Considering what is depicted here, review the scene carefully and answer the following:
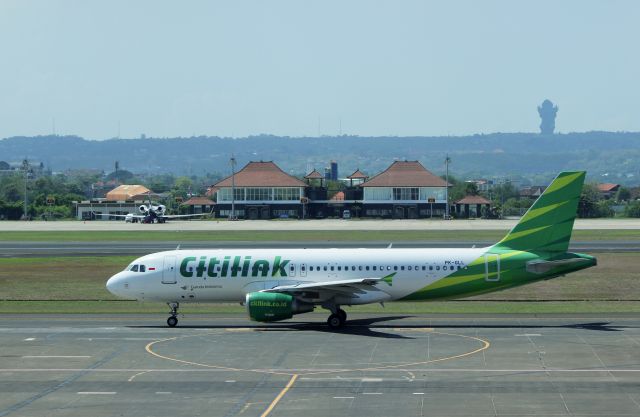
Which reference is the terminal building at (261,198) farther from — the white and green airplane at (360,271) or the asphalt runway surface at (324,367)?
the white and green airplane at (360,271)

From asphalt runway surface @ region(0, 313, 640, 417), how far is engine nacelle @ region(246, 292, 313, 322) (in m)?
0.93

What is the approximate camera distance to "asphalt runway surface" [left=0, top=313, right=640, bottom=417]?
34.0 meters

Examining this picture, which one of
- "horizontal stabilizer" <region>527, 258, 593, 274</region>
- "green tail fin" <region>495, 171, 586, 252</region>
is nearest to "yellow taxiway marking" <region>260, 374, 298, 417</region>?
"horizontal stabilizer" <region>527, 258, 593, 274</region>

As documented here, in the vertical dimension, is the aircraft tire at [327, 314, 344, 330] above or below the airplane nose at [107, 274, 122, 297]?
below

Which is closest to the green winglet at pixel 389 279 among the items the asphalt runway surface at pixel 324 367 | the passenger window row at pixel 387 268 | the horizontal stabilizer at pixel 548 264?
the passenger window row at pixel 387 268

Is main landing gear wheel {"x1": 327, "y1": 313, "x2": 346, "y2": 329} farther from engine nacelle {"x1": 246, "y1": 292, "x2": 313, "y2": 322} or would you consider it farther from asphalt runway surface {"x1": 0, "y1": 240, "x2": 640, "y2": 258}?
asphalt runway surface {"x1": 0, "y1": 240, "x2": 640, "y2": 258}

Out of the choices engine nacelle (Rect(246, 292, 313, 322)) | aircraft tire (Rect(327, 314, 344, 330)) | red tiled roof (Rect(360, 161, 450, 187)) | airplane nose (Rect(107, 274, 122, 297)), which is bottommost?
aircraft tire (Rect(327, 314, 344, 330))

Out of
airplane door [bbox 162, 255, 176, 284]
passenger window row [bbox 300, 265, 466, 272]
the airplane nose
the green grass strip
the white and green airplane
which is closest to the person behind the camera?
the white and green airplane

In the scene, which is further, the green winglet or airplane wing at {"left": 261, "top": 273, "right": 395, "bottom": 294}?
the green winglet

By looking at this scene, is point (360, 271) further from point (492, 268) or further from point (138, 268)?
point (138, 268)

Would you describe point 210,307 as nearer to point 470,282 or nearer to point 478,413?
point 470,282

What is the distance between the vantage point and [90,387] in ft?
123

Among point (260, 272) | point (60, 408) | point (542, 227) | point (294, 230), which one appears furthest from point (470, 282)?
point (294, 230)

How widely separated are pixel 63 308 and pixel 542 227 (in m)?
29.0
